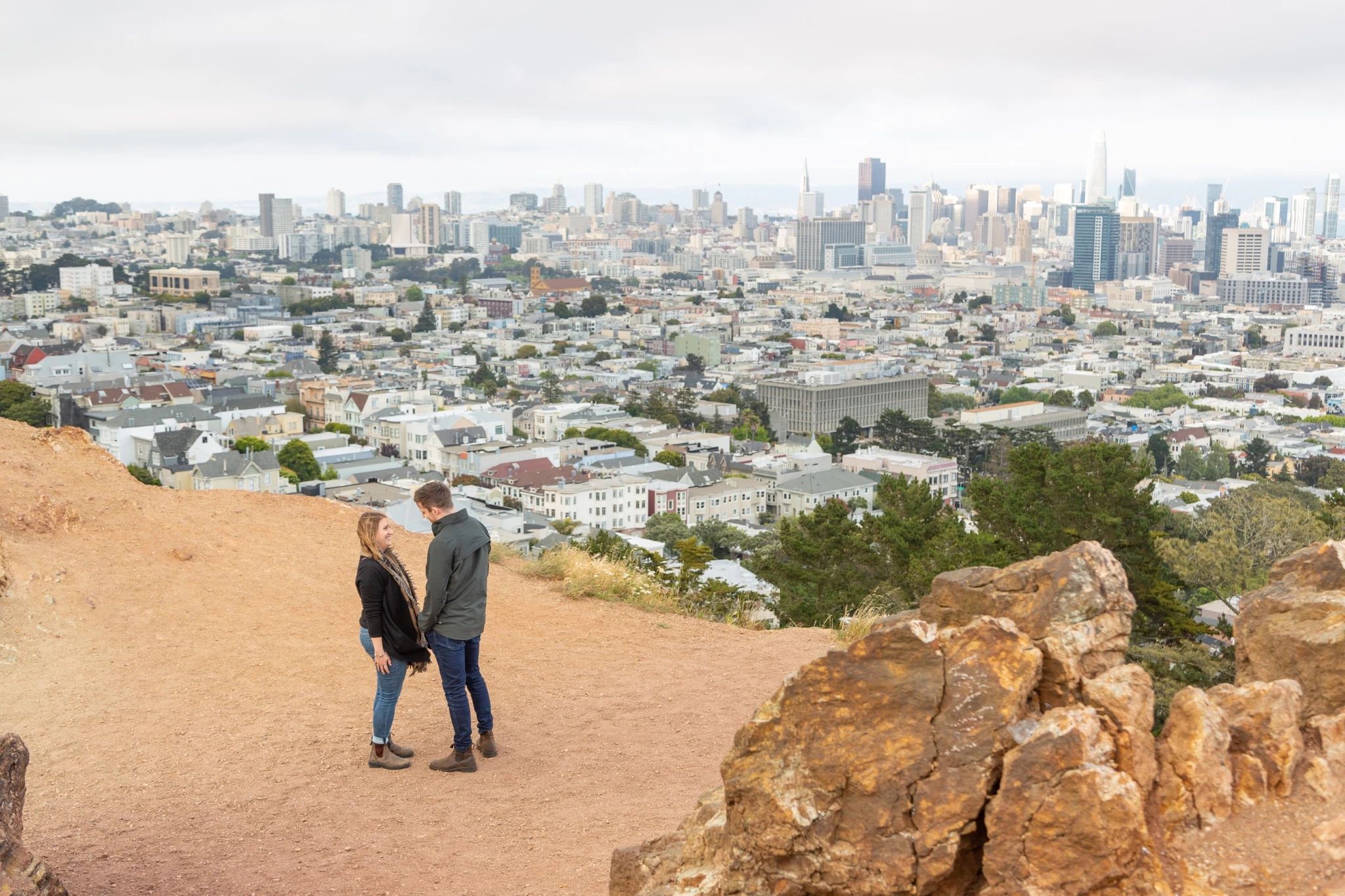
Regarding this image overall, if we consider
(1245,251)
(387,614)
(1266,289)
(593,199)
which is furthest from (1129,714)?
(593,199)

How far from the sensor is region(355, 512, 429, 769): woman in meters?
4.02

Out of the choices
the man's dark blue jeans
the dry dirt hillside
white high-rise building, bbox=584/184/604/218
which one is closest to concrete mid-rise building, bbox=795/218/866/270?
white high-rise building, bbox=584/184/604/218

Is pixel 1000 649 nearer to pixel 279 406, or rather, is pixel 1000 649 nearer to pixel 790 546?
pixel 790 546

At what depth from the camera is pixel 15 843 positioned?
294 centimetres

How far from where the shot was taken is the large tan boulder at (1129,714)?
2.40 meters

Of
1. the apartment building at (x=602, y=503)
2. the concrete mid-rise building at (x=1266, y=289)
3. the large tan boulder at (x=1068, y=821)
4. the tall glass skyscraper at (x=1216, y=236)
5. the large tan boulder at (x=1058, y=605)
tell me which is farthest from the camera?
the tall glass skyscraper at (x=1216, y=236)

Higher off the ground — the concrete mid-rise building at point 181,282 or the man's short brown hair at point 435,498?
the man's short brown hair at point 435,498

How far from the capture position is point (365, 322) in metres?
72.4

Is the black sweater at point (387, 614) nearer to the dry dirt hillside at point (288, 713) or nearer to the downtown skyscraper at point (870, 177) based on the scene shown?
the dry dirt hillside at point (288, 713)

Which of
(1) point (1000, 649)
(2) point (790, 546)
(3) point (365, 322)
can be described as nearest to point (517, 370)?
(3) point (365, 322)

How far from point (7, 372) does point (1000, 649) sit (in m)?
48.0

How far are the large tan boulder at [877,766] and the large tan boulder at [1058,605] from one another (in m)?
0.07

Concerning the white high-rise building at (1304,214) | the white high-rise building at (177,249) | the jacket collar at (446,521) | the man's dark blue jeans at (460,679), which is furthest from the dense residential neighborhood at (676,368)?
the white high-rise building at (1304,214)

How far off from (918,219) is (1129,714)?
6413 inches
